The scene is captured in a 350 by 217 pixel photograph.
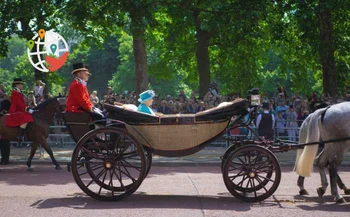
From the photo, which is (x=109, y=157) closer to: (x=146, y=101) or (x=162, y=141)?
(x=162, y=141)

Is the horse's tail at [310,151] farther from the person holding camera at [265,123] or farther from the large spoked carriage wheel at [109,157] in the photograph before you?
the person holding camera at [265,123]

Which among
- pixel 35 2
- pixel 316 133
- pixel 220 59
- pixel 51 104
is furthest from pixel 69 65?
pixel 316 133

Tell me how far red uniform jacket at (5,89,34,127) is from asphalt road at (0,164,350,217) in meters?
2.12

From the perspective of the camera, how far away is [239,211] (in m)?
9.05

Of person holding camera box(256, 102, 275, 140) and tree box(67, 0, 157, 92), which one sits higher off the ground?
tree box(67, 0, 157, 92)

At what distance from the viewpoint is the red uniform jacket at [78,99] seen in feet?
34.3

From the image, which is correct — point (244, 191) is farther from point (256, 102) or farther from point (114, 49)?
point (114, 49)

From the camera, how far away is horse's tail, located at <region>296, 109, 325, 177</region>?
33.6 feet

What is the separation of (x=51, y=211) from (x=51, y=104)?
6.49m

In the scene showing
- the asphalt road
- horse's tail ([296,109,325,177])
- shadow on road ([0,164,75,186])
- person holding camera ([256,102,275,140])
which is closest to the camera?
the asphalt road
